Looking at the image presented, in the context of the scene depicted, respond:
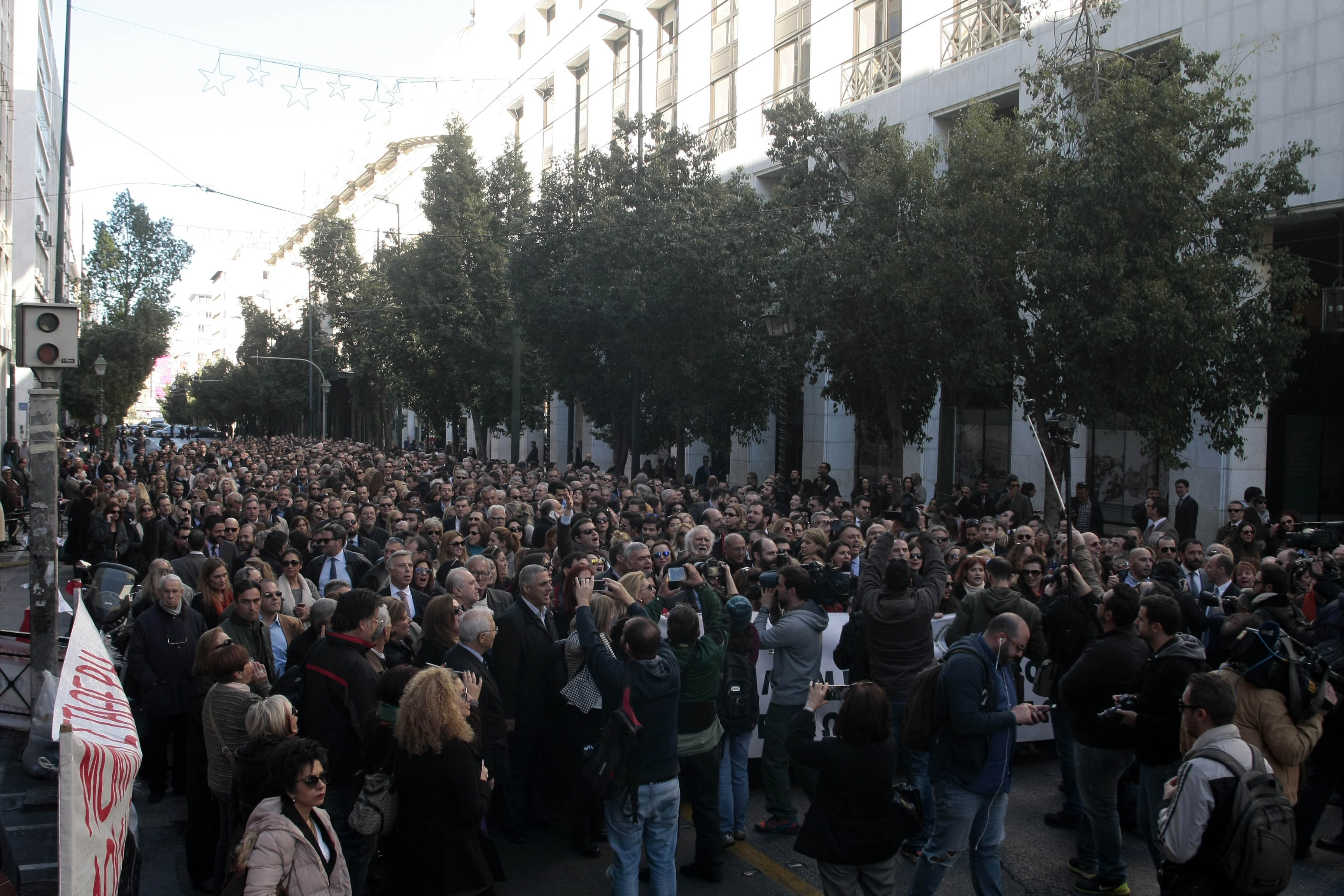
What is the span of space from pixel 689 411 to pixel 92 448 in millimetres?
40722

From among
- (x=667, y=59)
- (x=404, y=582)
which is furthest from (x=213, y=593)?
(x=667, y=59)

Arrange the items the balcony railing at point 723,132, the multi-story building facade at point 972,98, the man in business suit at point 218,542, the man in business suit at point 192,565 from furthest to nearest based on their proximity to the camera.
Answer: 1. the balcony railing at point 723,132
2. the multi-story building facade at point 972,98
3. the man in business suit at point 218,542
4. the man in business suit at point 192,565

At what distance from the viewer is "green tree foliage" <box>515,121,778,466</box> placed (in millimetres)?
21031

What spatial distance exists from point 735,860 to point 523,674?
64.4 inches

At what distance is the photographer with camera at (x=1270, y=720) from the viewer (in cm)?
534

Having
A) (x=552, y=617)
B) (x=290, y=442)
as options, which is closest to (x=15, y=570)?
(x=552, y=617)

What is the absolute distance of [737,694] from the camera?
21.3 ft

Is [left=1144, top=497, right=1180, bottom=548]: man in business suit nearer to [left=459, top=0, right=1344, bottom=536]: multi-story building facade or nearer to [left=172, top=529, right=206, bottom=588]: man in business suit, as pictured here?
[left=459, top=0, right=1344, bottom=536]: multi-story building facade

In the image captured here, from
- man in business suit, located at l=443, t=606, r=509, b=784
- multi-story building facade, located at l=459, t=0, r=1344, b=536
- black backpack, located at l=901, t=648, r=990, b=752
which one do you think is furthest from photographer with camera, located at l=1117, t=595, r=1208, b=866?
multi-story building facade, located at l=459, t=0, r=1344, b=536

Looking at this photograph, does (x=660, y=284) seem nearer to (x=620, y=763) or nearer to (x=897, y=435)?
(x=897, y=435)

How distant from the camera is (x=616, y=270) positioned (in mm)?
22141

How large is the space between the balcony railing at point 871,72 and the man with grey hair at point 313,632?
21541 millimetres

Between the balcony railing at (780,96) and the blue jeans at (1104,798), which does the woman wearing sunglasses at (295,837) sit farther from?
the balcony railing at (780,96)

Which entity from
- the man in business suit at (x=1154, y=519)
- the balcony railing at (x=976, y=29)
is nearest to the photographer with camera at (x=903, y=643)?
the man in business suit at (x=1154, y=519)
